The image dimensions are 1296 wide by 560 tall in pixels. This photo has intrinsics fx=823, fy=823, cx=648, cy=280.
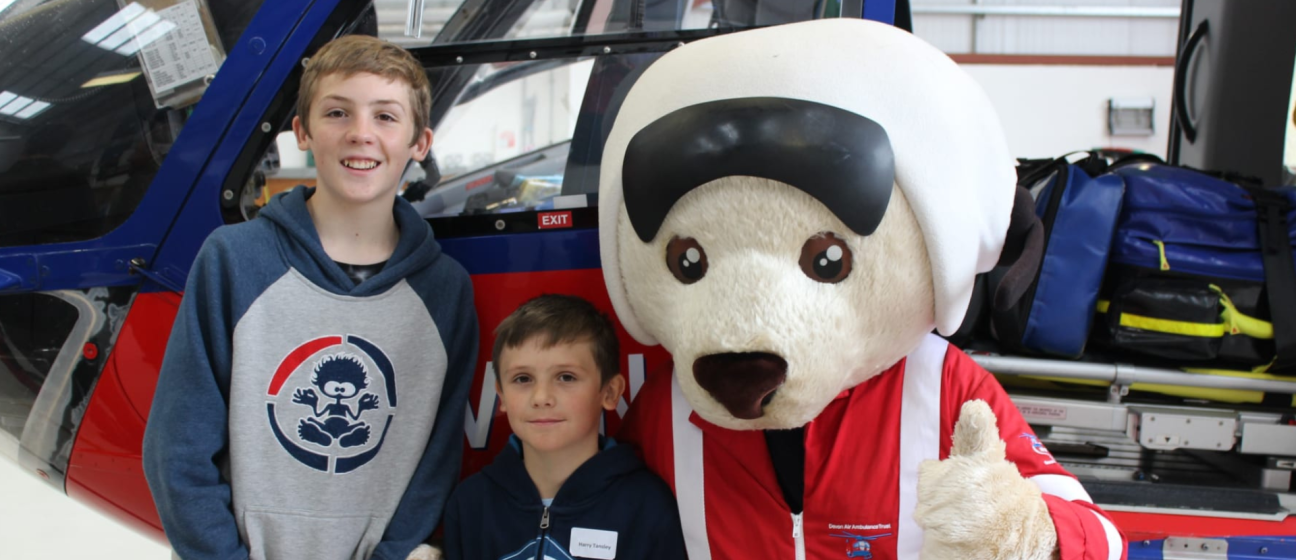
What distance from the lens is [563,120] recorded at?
7.12 ft

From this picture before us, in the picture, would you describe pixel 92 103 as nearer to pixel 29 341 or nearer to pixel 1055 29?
pixel 29 341

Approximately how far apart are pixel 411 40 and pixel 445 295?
683mm

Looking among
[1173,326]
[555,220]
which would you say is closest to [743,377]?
[555,220]

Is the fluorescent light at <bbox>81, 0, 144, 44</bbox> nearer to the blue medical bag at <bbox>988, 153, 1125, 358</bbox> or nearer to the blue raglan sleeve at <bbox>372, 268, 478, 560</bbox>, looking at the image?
the blue raglan sleeve at <bbox>372, 268, 478, 560</bbox>

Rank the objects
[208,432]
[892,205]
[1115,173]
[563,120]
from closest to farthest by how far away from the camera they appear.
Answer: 1. [892,205]
2. [208,432]
3. [563,120]
4. [1115,173]

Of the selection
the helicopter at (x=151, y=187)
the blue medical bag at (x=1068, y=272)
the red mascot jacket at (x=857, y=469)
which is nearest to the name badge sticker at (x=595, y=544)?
the red mascot jacket at (x=857, y=469)

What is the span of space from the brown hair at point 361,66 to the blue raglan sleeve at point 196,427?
1.25ft

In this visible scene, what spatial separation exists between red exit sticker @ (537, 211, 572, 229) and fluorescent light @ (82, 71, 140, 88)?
3.35ft

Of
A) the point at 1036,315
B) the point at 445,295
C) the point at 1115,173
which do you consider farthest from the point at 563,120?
the point at 1115,173

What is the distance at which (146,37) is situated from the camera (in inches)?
76.5

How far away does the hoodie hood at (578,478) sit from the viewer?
5.25 feet

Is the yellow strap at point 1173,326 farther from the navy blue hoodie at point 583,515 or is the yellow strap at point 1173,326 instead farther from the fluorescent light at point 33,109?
the fluorescent light at point 33,109

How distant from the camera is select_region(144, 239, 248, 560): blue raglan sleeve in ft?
4.99

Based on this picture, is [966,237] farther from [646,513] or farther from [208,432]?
[208,432]
